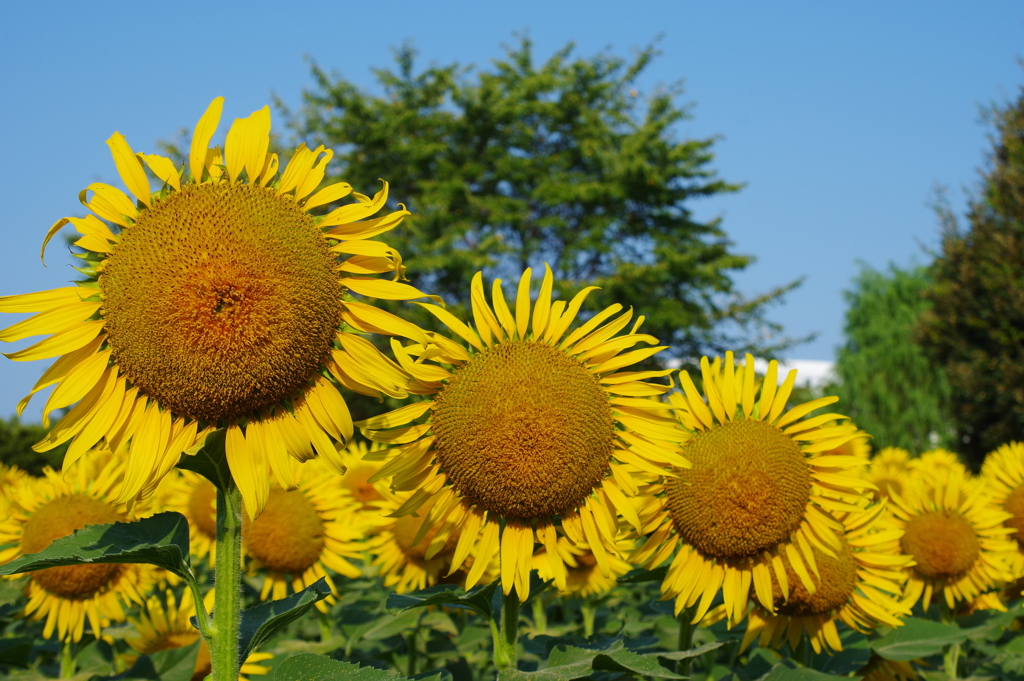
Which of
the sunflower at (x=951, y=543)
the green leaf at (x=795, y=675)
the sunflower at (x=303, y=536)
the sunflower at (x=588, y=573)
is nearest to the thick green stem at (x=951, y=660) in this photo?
the sunflower at (x=951, y=543)

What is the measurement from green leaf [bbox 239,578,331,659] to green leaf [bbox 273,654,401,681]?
0.29ft

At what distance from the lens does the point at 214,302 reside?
1763mm

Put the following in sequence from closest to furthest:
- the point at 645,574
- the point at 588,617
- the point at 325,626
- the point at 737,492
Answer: the point at 737,492
the point at 645,574
the point at 325,626
the point at 588,617

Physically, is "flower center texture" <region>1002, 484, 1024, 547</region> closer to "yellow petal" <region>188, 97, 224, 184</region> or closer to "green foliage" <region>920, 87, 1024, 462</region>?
"yellow petal" <region>188, 97, 224, 184</region>

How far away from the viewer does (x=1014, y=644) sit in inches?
159

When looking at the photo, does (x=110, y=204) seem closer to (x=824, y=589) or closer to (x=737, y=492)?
(x=737, y=492)

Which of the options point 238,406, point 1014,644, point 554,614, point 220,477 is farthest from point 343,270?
point 554,614

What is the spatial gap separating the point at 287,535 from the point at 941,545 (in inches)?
125

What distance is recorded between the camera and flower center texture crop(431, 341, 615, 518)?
2094mm

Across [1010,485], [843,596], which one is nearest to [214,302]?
[843,596]

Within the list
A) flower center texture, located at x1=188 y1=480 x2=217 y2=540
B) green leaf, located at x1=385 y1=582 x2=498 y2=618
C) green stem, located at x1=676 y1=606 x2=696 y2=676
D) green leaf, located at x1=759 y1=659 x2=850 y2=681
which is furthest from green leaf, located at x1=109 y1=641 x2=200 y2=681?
green leaf, located at x1=759 y1=659 x2=850 y2=681

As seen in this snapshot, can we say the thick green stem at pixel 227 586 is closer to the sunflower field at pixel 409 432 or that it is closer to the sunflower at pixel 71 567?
the sunflower field at pixel 409 432

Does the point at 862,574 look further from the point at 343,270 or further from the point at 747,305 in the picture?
the point at 747,305

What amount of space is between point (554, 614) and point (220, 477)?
4648mm
